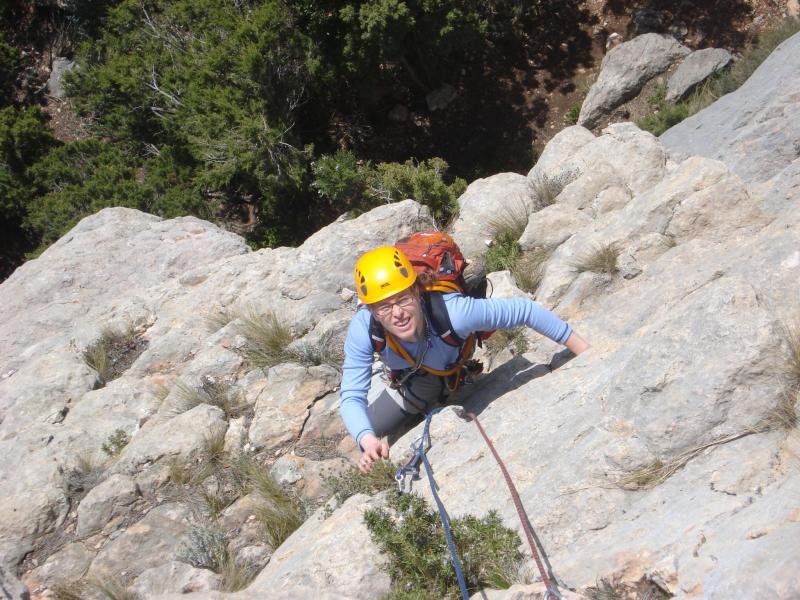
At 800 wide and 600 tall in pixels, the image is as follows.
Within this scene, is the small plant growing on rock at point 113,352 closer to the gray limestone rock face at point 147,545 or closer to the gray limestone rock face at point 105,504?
the gray limestone rock face at point 105,504

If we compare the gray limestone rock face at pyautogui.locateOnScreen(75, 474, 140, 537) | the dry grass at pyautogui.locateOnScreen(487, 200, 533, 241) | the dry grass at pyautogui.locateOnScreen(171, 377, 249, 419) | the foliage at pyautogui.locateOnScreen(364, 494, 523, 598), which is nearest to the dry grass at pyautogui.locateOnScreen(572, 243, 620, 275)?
the dry grass at pyautogui.locateOnScreen(487, 200, 533, 241)

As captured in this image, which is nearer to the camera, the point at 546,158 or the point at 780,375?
the point at 780,375

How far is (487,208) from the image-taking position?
7.88 m

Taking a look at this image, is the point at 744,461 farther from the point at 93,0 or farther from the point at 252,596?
the point at 93,0

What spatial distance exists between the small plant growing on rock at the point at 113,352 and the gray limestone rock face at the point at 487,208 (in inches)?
145

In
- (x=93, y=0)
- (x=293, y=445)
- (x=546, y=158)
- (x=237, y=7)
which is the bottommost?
(x=293, y=445)

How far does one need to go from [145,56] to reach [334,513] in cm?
1357

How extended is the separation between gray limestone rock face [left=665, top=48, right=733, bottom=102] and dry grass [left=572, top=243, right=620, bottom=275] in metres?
9.40

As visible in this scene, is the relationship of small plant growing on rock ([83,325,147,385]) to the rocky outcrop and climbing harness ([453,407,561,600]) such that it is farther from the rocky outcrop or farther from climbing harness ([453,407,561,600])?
climbing harness ([453,407,561,600])

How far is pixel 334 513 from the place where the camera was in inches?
154

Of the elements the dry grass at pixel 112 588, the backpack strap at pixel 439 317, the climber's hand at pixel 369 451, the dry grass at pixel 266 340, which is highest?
the backpack strap at pixel 439 317

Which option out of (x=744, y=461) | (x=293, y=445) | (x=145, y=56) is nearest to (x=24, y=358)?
(x=293, y=445)

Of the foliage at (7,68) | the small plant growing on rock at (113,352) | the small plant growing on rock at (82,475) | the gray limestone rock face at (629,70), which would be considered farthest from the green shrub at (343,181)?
the foliage at (7,68)

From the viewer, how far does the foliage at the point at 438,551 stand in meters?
3.18
